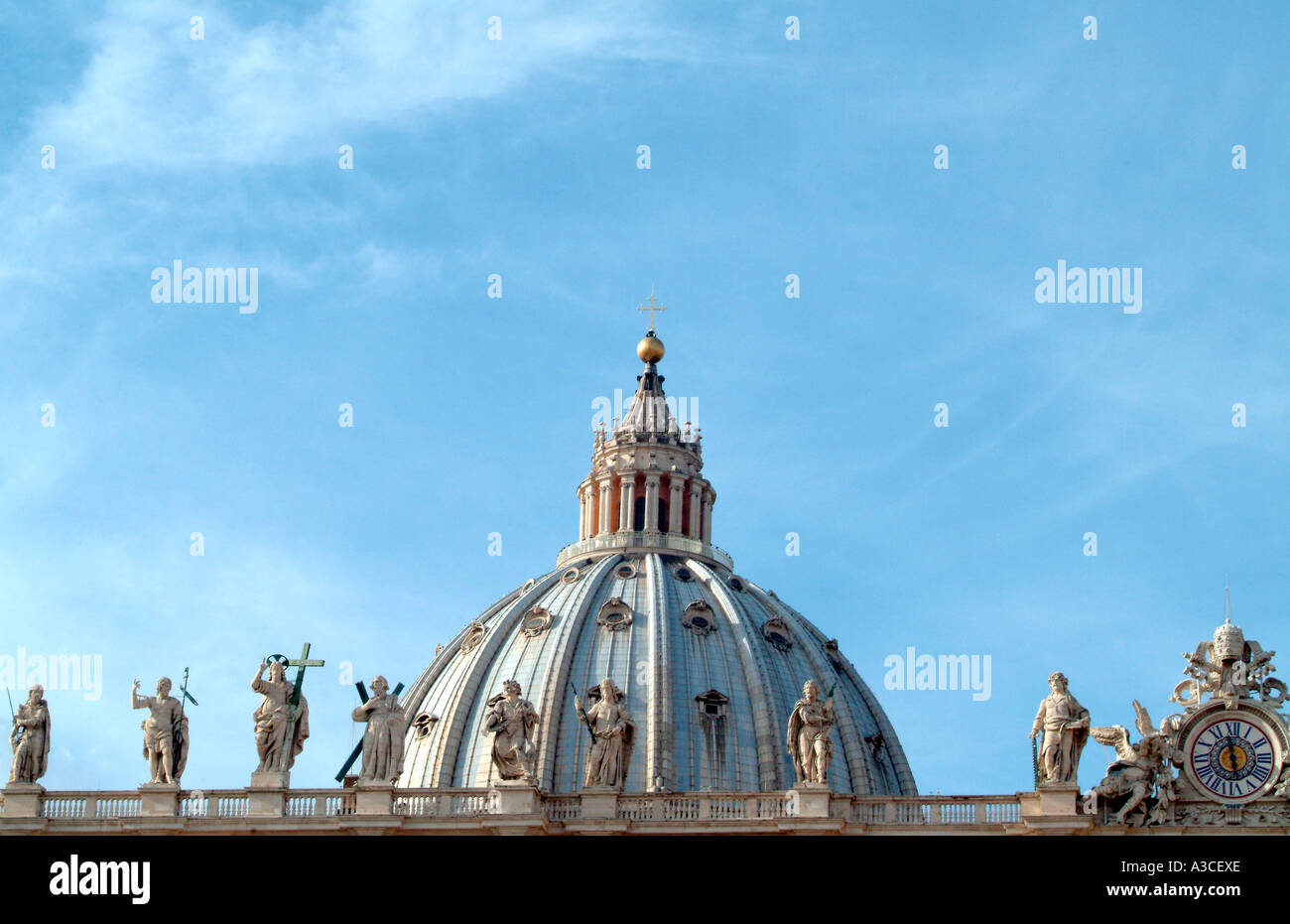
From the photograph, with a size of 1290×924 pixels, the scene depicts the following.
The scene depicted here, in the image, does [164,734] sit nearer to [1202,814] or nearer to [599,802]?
[599,802]

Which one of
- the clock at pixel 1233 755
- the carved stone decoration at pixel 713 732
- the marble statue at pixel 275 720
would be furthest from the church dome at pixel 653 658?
the clock at pixel 1233 755

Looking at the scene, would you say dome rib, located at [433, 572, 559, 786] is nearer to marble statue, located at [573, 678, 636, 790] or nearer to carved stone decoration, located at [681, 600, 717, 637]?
carved stone decoration, located at [681, 600, 717, 637]

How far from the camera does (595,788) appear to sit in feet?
264

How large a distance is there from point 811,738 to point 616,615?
94.0 meters

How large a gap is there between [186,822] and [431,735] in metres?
91.1

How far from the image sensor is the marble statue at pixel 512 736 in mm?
81250

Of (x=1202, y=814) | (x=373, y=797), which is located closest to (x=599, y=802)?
(x=373, y=797)

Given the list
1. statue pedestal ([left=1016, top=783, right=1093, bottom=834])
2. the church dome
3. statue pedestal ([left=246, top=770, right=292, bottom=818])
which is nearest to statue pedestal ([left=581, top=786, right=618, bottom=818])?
statue pedestal ([left=246, top=770, right=292, bottom=818])

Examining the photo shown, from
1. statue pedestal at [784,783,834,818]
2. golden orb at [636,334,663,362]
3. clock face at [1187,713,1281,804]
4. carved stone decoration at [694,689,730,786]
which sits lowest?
statue pedestal at [784,783,834,818]

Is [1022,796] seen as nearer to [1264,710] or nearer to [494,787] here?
[1264,710]

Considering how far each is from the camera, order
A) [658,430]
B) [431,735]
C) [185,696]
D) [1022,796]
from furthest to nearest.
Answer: [658,430] → [431,735] → [185,696] → [1022,796]

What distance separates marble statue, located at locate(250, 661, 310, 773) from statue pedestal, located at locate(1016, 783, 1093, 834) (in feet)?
73.4

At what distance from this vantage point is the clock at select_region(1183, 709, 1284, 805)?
7906 cm
